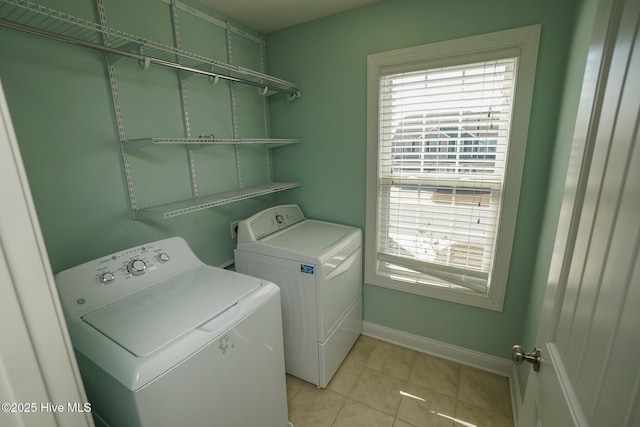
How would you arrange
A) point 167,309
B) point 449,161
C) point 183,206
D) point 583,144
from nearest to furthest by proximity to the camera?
point 583,144
point 167,309
point 183,206
point 449,161

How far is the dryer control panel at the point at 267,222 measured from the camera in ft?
6.05

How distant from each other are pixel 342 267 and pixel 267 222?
605 millimetres

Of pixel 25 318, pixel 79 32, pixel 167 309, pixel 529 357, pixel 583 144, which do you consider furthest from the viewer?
pixel 79 32

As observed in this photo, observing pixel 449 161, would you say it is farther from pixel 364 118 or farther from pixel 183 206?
pixel 183 206

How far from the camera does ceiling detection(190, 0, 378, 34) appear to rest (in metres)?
1.76

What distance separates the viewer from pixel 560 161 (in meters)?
1.33

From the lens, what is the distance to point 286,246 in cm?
176

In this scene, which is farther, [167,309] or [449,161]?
[449,161]

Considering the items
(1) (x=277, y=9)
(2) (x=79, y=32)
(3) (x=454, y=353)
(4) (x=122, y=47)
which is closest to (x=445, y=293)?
(3) (x=454, y=353)

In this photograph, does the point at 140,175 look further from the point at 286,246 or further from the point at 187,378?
the point at 187,378

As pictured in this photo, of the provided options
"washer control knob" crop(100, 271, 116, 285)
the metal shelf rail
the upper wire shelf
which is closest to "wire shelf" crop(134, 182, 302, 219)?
the metal shelf rail

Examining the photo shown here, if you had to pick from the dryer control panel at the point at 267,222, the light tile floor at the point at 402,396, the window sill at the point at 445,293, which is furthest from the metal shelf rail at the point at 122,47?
the light tile floor at the point at 402,396

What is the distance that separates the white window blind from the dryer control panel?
26.4 inches

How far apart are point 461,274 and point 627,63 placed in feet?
5.18
